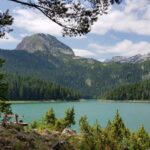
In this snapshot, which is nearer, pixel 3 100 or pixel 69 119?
pixel 3 100

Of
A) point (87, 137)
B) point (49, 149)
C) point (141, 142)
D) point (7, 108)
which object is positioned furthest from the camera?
point (141, 142)

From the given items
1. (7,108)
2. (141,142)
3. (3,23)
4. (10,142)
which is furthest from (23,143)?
(141,142)

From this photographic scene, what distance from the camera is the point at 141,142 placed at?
37.5 meters

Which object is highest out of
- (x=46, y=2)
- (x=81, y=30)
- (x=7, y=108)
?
(x=46, y=2)

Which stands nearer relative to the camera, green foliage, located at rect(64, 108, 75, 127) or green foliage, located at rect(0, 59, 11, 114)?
green foliage, located at rect(0, 59, 11, 114)

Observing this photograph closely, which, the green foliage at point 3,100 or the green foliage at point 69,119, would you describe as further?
the green foliage at point 69,119

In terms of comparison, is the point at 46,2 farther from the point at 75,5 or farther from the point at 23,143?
the point at 23,143

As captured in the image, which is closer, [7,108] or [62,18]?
[62,18]

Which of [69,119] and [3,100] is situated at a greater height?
[3,100]

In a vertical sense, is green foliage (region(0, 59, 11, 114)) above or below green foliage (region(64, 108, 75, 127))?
above

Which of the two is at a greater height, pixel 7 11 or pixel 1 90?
pixel 7 11

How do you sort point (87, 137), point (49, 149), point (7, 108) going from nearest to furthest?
point (87, 137) < point (49, 149) < point (7, 108)

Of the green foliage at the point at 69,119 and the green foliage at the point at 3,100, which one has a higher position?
the green foliage at the point at 3,100

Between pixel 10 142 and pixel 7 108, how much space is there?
11.0 feet
